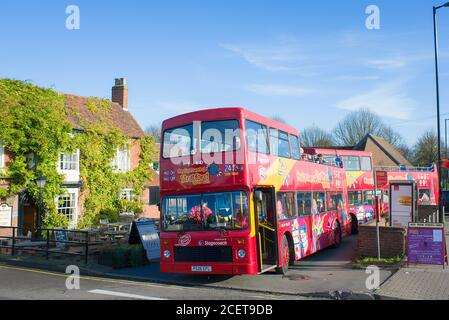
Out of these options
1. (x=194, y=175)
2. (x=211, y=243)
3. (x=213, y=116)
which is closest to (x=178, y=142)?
(x=194, y=175)

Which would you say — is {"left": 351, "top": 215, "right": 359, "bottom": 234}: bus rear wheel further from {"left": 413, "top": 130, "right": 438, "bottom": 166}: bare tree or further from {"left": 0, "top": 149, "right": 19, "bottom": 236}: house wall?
{"left": 413, "top": 130, "right": 438, "bottom": 166}: bare tree

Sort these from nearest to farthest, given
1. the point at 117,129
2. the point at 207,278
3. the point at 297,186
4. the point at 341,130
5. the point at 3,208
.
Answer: the point at 207,278 < the point at 297,186 < the point at 3,208 < the point at 117,129 < the point at 341,130

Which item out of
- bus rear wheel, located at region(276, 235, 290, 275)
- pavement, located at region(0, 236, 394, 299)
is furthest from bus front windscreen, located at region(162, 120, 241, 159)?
pavement, located at region(0, 236, 394, 299)

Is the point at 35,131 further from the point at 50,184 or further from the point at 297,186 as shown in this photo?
the point at 297,186

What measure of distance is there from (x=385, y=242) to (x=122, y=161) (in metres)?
18.5

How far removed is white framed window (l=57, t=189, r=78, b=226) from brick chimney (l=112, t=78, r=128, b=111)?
351 inches

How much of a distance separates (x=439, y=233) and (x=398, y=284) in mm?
2788

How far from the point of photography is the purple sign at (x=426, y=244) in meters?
11.9

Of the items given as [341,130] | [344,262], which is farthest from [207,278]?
[341,130]

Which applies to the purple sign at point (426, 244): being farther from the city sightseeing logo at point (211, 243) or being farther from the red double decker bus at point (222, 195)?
the city sightseeing logo at point (211, 243)

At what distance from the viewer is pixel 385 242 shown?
42.8 feet

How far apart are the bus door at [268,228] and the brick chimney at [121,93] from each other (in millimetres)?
21529

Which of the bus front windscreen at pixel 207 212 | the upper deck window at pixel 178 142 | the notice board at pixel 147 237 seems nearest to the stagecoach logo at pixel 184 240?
the bus front windscreen at pixel 207 212

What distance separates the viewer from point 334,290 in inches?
383
